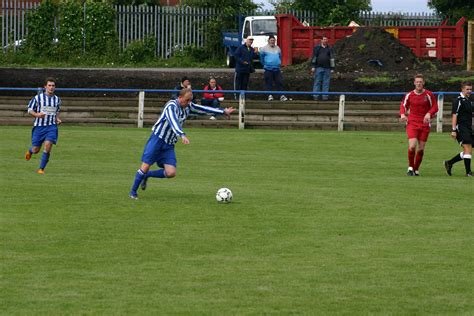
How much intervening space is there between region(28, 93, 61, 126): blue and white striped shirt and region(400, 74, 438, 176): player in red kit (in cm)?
632

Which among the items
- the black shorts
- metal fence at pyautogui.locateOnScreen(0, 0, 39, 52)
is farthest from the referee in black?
metal fence at pyautogui.locateOnScreen(0, 0, 39, 52)

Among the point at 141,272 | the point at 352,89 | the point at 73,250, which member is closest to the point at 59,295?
the point at 141,272

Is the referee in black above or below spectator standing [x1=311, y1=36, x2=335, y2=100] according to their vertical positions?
below

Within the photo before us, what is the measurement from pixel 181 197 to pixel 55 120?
17.4 feet

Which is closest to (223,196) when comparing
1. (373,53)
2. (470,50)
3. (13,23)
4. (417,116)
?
(417,116)

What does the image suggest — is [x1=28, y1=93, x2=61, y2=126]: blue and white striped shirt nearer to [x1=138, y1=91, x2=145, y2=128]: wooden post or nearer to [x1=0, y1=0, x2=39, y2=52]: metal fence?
[x1=138, y1=91, x2=145, y2=128]: wooden post

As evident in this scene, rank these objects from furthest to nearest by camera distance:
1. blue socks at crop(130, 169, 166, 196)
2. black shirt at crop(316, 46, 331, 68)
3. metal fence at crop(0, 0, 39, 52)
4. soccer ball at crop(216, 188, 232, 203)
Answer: metal fence at crop(0, 0, 39, 52)
black shirt at crop(316, 46, 331, 68)
blue socks at crop(130, 169, 166, 196)
soccer ball at crop(216, 188, 232, 203)

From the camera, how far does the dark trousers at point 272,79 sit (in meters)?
34.7

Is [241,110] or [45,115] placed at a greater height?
[45,115]

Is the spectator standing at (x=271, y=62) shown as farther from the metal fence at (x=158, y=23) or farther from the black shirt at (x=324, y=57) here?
the metal fence at (x=158, y=23)

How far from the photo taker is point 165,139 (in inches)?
669

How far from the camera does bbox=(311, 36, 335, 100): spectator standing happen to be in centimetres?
3375

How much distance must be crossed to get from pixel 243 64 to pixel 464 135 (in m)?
13.1

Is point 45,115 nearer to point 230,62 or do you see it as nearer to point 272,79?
point 272,79
